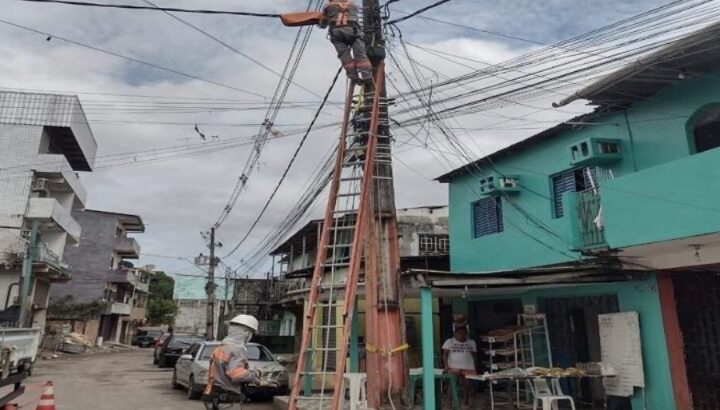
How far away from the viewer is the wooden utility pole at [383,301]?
20.5 ft

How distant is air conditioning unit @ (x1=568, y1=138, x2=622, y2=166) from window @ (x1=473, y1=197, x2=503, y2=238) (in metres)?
3.23

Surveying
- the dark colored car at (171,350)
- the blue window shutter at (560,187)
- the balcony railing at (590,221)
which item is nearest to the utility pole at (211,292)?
the dark colored car at (171,350)

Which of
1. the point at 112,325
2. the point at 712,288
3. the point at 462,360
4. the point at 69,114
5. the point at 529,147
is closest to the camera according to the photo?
the point at 712,288

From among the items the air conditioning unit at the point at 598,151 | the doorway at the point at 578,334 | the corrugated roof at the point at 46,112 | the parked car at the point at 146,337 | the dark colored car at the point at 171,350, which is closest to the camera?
the air conditioning unit at the point at 598,151

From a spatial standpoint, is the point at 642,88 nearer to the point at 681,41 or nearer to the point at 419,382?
the point at 681,41

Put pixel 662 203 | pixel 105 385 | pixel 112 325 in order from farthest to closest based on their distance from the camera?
pixel 112 325 < pixel 105 385 < pixel 662 203

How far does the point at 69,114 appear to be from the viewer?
33.0 metres

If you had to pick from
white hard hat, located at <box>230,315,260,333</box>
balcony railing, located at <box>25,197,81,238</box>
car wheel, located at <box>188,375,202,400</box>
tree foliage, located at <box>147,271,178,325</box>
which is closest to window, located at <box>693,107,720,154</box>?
white hard hat, located at <box>230,315,260,333</box>

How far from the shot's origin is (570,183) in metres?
11.9

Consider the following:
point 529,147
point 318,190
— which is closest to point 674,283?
point 529,147

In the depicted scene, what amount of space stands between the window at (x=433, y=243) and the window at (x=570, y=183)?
10.4 meters

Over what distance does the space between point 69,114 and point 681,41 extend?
33300 millimetres

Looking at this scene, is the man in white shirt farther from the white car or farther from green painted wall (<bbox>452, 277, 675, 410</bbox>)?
the white car

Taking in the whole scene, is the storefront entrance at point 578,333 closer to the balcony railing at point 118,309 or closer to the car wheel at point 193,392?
the car wheel at point 193,392
